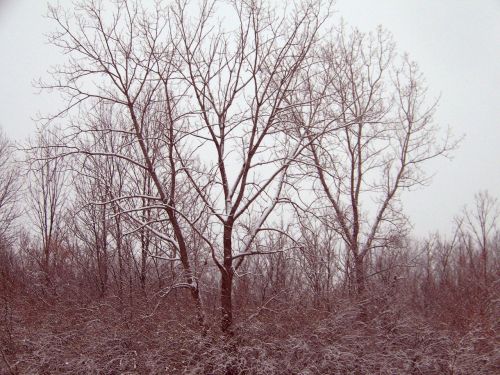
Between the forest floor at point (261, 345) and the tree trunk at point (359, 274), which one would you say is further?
the tree trunk at point (359, 274)

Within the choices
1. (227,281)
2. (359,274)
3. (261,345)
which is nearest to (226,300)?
(227,281)

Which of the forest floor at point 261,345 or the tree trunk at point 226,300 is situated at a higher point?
the tree trunk at point 226,300

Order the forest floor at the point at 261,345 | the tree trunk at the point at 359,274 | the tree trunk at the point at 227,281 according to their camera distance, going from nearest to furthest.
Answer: the forest floor at the point at 261,345, the tree trunk at the point at 227,281, the tree trunk at the point at 359,274

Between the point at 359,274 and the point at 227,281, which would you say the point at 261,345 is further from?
the point at 359,274

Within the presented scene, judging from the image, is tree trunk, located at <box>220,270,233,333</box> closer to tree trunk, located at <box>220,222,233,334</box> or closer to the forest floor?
tree trunk, located at <box>220,222,233,334</box>

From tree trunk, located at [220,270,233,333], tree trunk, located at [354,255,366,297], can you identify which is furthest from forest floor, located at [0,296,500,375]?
tree trunk, located at [354,255,366,297]

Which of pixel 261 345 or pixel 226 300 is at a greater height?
pixel 226 300

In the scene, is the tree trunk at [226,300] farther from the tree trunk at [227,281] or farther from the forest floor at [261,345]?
the forest floor at [261,345]

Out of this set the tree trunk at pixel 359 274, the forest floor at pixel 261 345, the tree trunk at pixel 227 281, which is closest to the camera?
the forest floor at pixel 261 345

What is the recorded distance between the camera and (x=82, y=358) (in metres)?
9.22

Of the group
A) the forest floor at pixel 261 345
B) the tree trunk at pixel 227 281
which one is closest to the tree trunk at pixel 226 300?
the tree trunk at pixel 227 281

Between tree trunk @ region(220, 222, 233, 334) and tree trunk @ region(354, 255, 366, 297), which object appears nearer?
tree trunk @ region(220, 222, 233, 334)

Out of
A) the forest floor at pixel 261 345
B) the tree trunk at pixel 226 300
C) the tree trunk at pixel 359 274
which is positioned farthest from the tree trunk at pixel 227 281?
the tree trunk at pixel 359 274

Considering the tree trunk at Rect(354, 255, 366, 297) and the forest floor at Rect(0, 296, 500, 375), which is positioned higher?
the tree trunk at Rect(354, 255, 366, 297)
